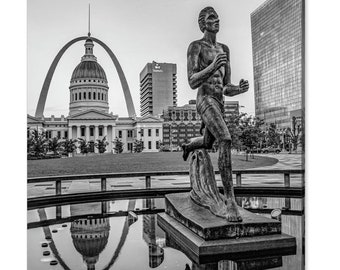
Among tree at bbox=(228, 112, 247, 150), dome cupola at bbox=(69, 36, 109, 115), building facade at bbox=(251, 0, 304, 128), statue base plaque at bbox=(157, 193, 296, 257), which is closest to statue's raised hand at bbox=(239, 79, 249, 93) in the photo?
statue base plaque at bbox=(157, 193, 296, 257)

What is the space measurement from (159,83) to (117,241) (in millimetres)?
18119

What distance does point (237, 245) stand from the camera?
268 centimetres

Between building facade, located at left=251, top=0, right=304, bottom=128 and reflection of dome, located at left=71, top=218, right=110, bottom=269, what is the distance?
4.54 metres

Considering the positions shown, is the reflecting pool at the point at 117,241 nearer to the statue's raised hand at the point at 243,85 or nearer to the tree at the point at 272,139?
the statue's raised hand at the point at 243,85

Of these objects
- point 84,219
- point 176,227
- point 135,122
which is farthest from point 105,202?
point 135,122

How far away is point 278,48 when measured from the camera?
346 inches

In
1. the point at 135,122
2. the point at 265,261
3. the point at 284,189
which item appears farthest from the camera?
the point at 135,122

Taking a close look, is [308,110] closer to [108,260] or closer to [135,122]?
[108,260]

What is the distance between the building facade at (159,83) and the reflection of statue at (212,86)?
13.0m

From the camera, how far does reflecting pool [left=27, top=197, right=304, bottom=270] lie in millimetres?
2594

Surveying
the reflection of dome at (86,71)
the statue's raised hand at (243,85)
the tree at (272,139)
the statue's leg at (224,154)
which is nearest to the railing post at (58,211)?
the statue's leg at (224,154)

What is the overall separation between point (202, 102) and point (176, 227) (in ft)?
3.94

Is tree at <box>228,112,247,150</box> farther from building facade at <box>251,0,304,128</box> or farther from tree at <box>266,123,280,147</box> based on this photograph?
building facade at <box>251,0,304,128</box>

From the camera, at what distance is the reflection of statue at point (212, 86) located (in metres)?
3.04
